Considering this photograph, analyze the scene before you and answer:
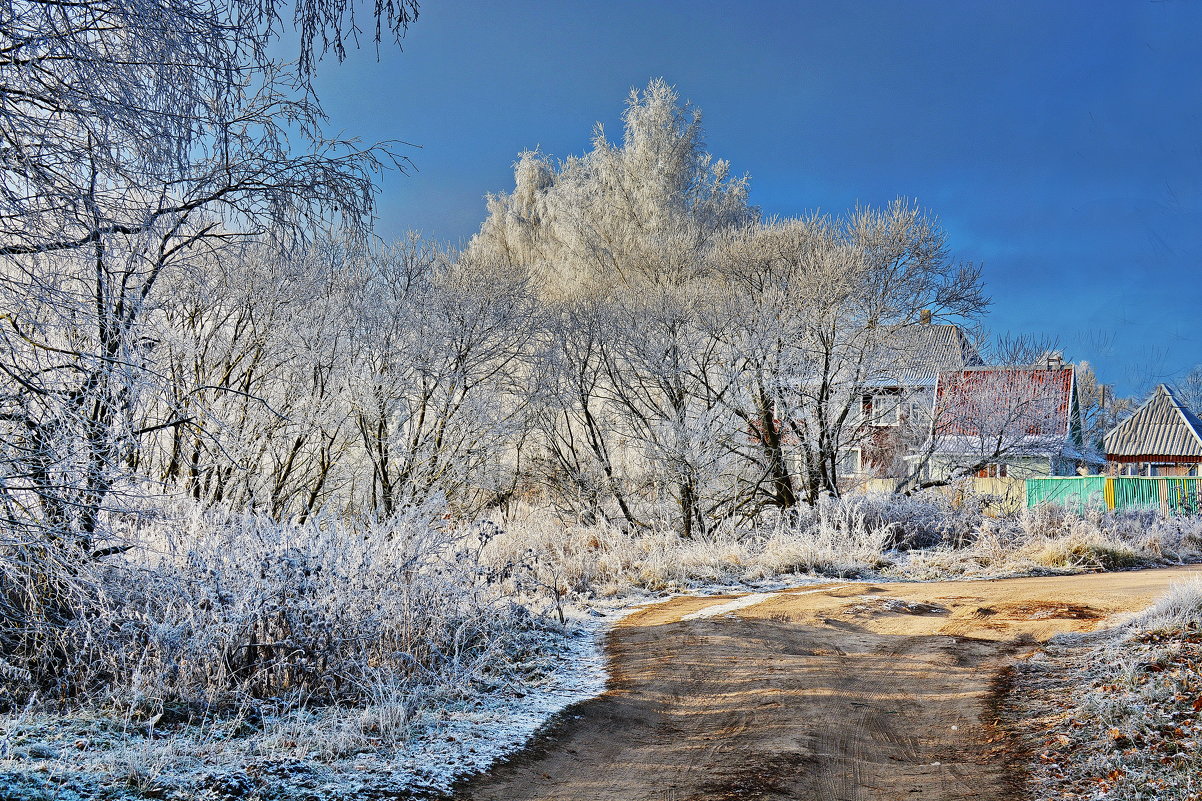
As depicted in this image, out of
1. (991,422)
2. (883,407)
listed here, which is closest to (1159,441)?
(991,422)

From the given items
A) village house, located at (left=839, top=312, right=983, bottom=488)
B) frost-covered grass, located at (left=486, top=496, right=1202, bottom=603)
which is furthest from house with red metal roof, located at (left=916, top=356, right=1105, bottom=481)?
frost-covered grass, located at (left=486, top=496, right=1202, bottom=603)

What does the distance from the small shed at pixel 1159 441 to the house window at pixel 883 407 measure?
77.2ft

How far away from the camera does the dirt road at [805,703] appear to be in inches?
172

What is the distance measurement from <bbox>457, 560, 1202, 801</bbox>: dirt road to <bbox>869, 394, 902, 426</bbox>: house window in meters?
6.65

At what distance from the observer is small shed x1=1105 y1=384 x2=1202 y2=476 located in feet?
116

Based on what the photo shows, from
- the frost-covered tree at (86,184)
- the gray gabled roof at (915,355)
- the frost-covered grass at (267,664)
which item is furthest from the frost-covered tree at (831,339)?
the frost-covered tree at (86,184)

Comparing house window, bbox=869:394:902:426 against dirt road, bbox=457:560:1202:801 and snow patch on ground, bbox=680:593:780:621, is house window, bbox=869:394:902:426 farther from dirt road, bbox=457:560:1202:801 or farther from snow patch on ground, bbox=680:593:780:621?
snow patch on ground, bbox=680:593:780:621

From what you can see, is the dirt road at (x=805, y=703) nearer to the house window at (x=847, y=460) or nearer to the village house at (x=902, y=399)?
the village house at (x=902, y=399)

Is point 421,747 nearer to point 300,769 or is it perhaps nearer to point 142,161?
point 300,769

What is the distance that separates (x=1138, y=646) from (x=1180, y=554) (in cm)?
1012

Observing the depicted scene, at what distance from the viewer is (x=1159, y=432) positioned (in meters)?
36.8

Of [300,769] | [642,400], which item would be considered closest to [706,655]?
[300,769]

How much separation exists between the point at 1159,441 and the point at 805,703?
1526 inches

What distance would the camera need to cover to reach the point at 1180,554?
46.2 feet
